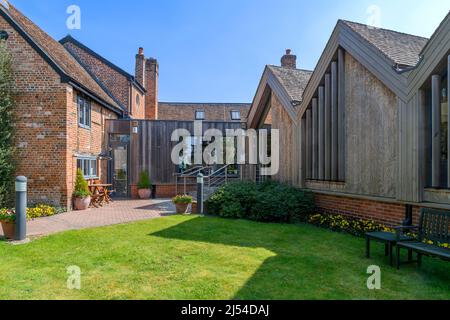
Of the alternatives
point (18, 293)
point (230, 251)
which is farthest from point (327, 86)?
point (18, 293)

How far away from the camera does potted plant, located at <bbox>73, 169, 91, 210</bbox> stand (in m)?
11.4

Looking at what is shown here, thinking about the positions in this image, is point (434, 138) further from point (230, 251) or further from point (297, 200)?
point (230, 251)

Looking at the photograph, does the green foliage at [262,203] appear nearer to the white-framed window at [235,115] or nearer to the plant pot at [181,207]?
the plant pot at [181,207]

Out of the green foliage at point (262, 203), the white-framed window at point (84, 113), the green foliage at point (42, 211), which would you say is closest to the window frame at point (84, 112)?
the white-framed window at point (84, 113)

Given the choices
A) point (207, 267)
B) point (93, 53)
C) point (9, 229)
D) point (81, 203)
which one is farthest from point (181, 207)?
point (93, 53)

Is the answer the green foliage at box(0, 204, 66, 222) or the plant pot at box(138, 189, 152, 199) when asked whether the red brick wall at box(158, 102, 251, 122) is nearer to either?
the plant pot at box(138, 189, 152, 199)

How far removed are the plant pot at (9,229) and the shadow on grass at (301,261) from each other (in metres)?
Result: 3.30

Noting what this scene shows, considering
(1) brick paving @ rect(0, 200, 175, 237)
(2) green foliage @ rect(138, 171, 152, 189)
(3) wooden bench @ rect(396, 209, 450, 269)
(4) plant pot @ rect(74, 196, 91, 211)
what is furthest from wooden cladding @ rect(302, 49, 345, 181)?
(2) green foliage @ rect(138, 171, 152, 189)

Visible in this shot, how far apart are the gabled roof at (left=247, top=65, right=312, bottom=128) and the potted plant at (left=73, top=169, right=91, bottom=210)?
8.13 metres

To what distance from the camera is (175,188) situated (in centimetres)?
1662

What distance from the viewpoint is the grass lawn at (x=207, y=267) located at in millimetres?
4195
